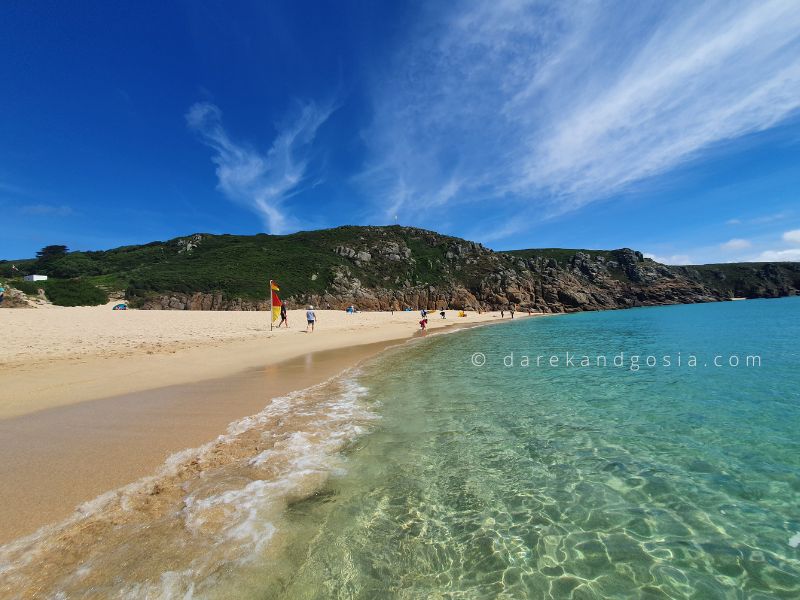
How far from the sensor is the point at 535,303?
300ft

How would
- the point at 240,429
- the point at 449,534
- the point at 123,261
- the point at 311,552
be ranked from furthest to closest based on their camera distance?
the point at 123,261 < the point at 240,429 < the point at 449,534 < the point at 311,552

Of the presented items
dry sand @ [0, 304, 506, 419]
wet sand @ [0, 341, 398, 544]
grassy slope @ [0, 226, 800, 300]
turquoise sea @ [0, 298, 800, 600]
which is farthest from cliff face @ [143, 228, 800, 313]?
turquoise sea @ [0, 298, 800, 600]

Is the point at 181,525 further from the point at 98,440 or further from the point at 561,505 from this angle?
the point at 561,505

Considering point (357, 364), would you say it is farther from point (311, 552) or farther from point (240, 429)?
point (311, 552)

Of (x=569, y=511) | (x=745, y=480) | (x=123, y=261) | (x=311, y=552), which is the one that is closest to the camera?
(x=311, y=552)

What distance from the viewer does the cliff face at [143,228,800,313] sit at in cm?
7375

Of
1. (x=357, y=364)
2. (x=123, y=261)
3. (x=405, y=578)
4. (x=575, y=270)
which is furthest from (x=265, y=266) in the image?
(x=575, y=270)

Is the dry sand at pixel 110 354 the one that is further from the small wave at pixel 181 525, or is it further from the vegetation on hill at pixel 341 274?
the vegetation on hill at pixel 341 274

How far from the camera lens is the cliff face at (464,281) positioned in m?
73.8

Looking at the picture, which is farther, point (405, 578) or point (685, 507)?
point (685, 507)

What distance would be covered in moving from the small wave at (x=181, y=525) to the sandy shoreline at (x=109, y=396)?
466mm

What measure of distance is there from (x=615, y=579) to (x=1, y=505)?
6.89 metres

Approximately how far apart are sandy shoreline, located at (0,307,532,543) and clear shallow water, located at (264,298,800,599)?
124 inches

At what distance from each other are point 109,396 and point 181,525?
23.0 feet
